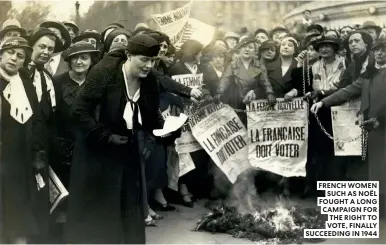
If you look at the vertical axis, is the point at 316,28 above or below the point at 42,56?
above

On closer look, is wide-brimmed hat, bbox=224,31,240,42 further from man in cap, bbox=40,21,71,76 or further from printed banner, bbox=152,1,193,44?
man in cap, bbox=40,21,71,76

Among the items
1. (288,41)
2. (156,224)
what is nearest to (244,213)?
(156,224)

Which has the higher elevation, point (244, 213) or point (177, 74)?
point (177, 74)

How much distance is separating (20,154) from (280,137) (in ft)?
8.30

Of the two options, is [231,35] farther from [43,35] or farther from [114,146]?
[43,35]

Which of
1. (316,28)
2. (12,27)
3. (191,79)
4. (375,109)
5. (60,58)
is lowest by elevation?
(375,109)

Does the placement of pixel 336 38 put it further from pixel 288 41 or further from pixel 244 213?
pixel 244 213

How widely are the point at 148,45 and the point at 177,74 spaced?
0.40 metres

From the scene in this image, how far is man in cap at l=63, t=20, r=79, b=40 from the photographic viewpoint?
5.22m

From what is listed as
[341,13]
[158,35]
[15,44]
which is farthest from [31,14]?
[341,13]

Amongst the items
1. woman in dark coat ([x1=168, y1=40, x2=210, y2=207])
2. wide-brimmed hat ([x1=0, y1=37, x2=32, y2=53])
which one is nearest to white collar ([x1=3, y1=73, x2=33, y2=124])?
wide-brimmed hat ([x1=0, y1=37, x2=32, y2=53])

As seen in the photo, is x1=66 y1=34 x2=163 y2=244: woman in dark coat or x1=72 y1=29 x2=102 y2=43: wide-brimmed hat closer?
x1=66 y1=34 x2=163 y2=244: woman in dark coat

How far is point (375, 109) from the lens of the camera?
5.22 metres

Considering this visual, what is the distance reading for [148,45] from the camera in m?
5.12
